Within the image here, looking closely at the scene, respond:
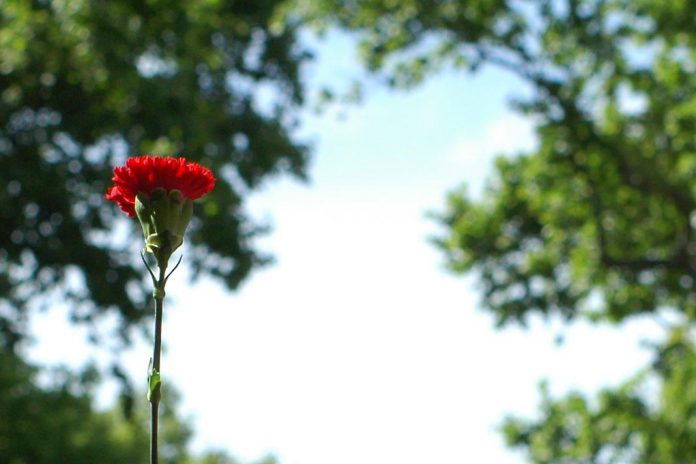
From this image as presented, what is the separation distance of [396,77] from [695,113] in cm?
546

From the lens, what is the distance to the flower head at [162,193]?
2021 millimetres

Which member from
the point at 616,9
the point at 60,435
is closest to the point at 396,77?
the point at 616,9

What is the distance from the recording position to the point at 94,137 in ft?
45.3

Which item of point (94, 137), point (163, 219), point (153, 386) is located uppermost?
point (94, 137)

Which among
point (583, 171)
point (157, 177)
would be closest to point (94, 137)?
point (583, 171)

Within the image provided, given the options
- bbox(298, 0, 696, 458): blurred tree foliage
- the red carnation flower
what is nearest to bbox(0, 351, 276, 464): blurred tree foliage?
bbox(298, 0, 696, 458): blurred tree foliage

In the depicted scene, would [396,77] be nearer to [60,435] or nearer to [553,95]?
[553,95]

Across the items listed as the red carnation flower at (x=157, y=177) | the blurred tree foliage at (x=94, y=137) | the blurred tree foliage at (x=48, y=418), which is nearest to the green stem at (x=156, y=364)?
the red carnation flower at (x=157, y=177)

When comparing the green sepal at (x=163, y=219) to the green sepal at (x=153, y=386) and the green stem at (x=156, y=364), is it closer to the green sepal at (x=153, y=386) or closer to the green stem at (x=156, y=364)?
the green stem at (x=156, y=364)

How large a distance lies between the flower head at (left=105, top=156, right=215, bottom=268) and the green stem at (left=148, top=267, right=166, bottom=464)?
78mm

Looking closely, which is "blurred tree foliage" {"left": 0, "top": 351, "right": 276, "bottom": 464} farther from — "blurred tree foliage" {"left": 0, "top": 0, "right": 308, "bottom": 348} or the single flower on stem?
the single flower on stem

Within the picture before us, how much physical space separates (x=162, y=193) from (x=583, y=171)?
49.0ft

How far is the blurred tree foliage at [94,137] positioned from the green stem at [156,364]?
10636mm

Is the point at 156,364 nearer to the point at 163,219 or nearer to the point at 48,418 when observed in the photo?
the point at 163,219
